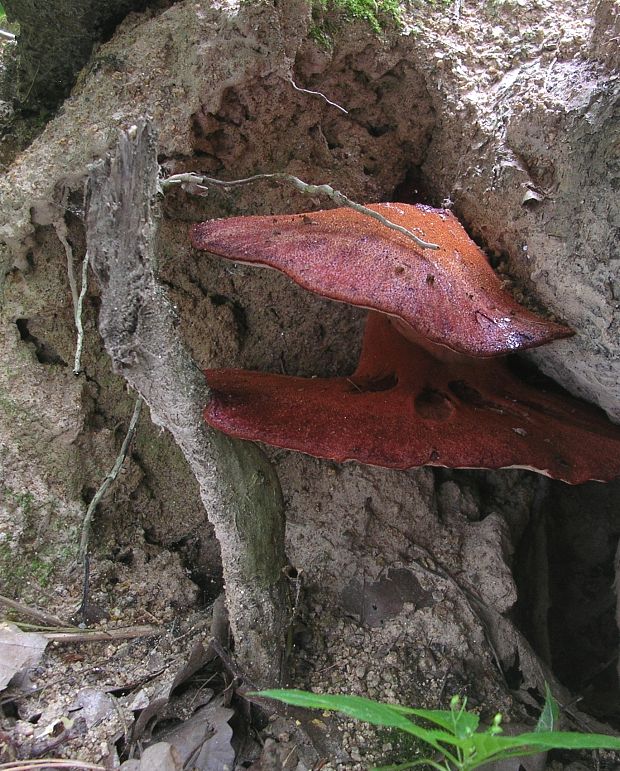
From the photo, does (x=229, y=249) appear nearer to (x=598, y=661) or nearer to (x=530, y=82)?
(x=530, y=82)

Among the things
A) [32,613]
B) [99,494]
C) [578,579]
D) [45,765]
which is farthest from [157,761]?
[578,579]

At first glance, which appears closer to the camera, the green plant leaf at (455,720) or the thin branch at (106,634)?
the green plant leaf at (455,720)

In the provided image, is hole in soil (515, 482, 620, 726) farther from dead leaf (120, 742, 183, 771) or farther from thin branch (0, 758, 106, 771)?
thin branch (0, 758, 106, 771)

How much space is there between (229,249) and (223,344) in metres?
0.68

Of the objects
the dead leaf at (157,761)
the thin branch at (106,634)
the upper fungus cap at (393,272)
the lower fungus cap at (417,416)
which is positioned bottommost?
the thin branch at (106,634)

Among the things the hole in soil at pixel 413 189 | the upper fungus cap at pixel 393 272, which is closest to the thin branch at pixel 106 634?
the upper fungus cap at pixel 393 272

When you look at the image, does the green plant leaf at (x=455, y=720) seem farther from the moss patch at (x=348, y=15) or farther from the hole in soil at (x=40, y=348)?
the moss patch at (x=348, y=15)

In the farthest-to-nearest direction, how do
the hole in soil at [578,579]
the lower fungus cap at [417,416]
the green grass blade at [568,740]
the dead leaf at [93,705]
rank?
1. the hole in soil at [578,579]
2. the dead leaf at [93,705]
3. the lower fungus cap at [417,416]
4. the green grass blade at [568,740]

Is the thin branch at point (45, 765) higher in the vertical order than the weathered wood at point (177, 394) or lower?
lower

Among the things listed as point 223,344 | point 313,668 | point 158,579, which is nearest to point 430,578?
point 313,668

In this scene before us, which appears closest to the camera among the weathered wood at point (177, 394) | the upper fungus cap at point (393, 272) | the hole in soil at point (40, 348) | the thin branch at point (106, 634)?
the weathered wood at point (177, 394)

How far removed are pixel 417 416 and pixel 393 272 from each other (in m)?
0.38

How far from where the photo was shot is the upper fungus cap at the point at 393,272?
1.32 m

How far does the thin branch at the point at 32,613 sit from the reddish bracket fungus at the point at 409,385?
2.72 feet
